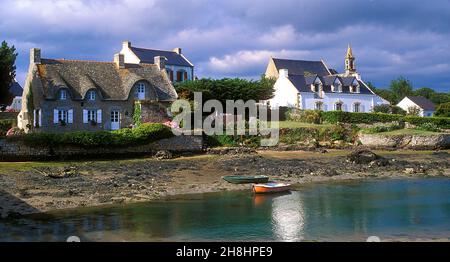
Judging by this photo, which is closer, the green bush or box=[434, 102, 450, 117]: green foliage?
the green bush

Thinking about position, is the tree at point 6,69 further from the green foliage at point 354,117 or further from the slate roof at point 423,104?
the slate roof at point 423,104

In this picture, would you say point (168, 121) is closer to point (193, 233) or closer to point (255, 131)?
point (255, 131)

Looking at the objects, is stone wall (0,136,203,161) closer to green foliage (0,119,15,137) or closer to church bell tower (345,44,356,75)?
green foliage (0,119,15,137)

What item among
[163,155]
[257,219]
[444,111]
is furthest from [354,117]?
[257,219]

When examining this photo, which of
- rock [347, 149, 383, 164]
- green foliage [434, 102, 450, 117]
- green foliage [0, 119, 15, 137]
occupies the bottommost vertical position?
rock [347, 149, 383, 164]

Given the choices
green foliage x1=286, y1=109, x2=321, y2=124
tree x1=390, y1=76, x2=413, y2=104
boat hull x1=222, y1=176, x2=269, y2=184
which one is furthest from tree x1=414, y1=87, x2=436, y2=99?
boat hull x1=222, y1=176, x2=269, y2=184

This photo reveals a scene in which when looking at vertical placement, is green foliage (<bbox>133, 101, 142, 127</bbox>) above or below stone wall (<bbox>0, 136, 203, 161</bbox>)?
above

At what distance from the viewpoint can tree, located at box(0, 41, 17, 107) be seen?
137ft

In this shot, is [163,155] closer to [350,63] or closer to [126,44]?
[126,44]

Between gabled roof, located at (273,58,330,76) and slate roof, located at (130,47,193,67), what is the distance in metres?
15.5

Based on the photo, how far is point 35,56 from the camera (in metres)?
46.7

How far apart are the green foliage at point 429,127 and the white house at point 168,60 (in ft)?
104
